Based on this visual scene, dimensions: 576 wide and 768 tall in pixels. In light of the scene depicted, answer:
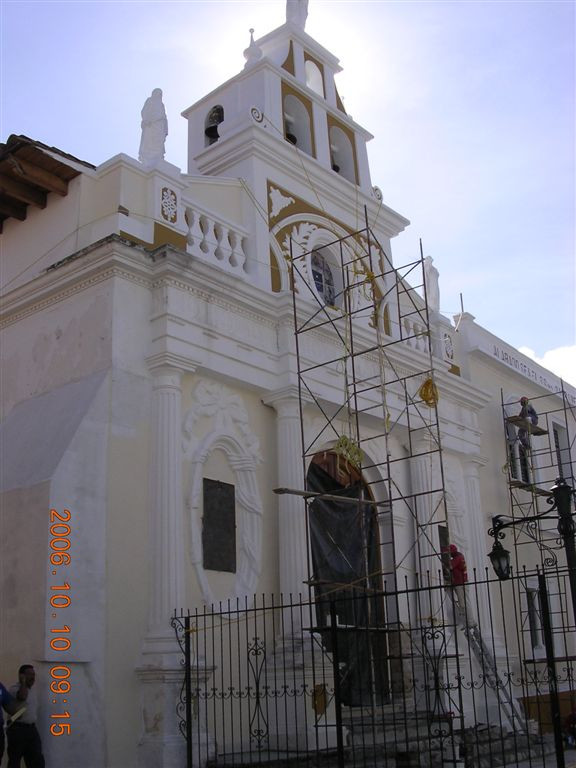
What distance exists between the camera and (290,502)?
13.3m

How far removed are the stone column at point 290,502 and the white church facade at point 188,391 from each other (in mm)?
32

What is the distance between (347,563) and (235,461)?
236 centimetres

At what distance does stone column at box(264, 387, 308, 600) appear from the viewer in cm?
1291

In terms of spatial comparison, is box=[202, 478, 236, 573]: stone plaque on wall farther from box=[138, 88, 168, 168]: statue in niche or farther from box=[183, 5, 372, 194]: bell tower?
box=[183, 5, 372, 194]: bell tower

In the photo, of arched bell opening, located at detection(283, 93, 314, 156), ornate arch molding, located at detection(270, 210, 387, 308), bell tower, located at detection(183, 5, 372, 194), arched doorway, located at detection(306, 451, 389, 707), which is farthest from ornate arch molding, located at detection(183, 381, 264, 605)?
arched bell opening, located at detection(283, 93, 314, 156)

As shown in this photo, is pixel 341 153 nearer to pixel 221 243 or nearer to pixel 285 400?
pixel 221 243

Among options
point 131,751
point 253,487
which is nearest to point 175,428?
point 253,487

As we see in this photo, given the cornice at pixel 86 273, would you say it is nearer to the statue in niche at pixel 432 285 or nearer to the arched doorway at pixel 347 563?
the arched doorway at pixel 347 563

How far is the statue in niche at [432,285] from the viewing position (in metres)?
18.9

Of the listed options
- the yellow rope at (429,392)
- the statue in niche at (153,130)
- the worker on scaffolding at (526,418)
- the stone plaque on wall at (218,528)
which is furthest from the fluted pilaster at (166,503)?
the worker on scaffolding at (526,418)

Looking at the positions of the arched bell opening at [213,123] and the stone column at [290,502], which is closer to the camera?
the stone column at [290,502]

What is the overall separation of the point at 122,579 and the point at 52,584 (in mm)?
976

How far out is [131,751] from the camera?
415 inches

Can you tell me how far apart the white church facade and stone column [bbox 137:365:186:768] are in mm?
27
